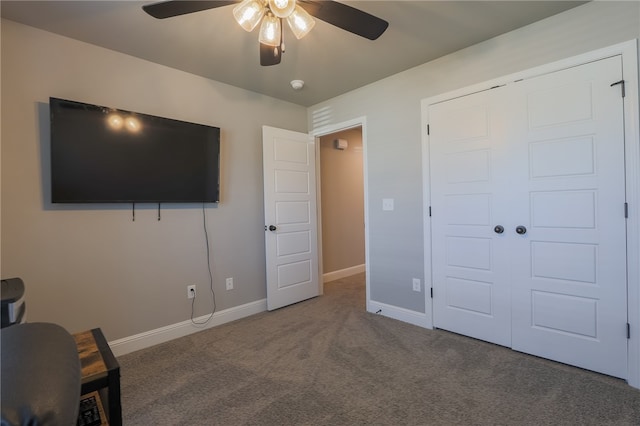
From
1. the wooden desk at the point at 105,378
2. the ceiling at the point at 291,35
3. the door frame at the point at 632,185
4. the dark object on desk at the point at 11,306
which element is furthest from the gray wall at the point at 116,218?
the door frame at the point at 632,185

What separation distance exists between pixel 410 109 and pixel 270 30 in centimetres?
161

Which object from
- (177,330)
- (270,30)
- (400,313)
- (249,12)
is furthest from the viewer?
(400,313)

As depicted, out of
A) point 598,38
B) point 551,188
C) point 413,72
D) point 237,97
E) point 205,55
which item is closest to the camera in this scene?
point 598,38

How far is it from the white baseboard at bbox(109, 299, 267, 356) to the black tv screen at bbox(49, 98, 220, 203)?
1.11 meters

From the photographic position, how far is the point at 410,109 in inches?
113

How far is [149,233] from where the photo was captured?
8.45ft

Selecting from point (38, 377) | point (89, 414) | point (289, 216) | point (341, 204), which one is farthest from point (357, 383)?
point (341, 204)

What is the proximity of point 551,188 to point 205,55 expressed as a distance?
2.79 metres

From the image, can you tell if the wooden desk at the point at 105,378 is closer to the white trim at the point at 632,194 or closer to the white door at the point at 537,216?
the white door at the point at 537,216

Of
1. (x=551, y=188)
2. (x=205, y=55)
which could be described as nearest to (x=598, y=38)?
(x=551, y=188)

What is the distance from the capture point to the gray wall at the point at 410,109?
2.01 metres

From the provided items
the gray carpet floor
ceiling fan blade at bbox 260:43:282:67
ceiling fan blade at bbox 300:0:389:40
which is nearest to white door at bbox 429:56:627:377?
the gray carpet floor

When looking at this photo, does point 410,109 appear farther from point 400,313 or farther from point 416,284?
point 400,313

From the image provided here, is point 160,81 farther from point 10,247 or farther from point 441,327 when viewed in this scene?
point 441,327
